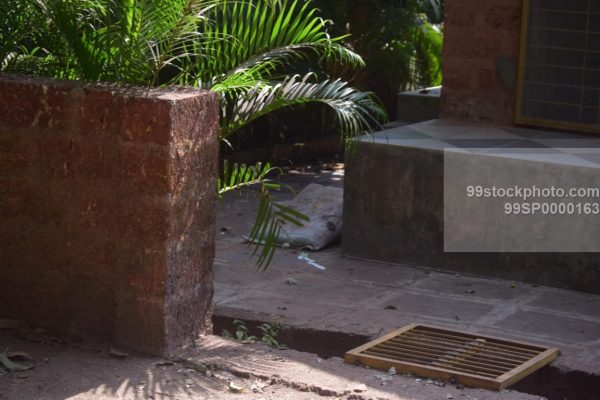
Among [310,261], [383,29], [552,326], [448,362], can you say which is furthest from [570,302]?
[383,29]

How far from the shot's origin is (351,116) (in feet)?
16.4

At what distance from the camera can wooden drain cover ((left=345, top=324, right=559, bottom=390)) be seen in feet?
14.8

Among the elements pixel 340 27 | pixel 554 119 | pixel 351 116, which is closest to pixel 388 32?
pixel 340 27

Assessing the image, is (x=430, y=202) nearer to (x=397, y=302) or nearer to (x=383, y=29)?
(x=397, y=302)

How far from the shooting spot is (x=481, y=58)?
7703 mm

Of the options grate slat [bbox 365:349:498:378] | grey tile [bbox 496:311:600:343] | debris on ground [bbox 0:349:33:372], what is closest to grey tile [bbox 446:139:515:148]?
grey tile [bbox 496:311:600:343]

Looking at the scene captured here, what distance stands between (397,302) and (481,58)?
2.45 meters

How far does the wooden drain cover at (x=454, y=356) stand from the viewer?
178 inches

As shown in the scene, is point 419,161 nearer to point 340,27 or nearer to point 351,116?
point 351,116

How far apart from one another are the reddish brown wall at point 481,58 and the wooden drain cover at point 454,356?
280 centimetres

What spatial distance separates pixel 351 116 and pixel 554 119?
3.02 m

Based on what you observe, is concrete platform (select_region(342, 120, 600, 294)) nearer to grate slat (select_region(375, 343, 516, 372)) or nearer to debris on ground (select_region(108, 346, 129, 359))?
grate slat (select_region(375, 343, 516, 372))

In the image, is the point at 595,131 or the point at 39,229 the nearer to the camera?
the point at 39,229

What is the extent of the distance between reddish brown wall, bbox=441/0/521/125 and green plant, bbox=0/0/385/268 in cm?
247
